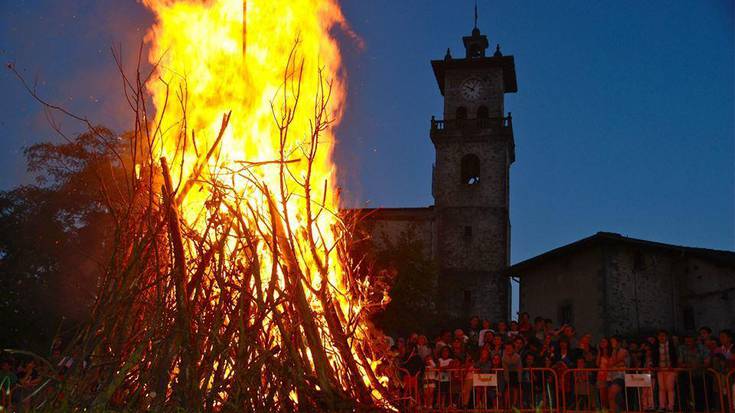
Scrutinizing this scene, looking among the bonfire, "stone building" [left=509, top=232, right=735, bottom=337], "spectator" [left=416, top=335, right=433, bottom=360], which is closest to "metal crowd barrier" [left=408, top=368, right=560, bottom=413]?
"spectator" [left=416, top=335, right=433, bottom=360]

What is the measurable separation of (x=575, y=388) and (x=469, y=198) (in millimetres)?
31867

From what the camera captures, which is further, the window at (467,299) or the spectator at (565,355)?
the window at (467,299)

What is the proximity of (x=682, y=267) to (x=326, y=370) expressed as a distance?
24196 mm

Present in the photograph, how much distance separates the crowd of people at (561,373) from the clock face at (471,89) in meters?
33.5

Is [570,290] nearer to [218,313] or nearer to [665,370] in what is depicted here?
[665,370]

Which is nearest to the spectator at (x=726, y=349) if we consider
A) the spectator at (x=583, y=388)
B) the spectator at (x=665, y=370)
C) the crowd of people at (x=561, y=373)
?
the crowd of people at (x=561, y=373)

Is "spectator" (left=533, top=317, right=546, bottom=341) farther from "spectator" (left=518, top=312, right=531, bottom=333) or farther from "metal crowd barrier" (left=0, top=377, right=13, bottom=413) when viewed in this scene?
"metal crowd barrier" (left=0, top=377, right=13, bottom=413)

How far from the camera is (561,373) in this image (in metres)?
10.6

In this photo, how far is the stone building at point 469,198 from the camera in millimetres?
39409

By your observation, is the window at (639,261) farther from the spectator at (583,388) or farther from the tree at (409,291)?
the spectator at (583,388)

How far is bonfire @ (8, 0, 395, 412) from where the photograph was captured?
5.53 m

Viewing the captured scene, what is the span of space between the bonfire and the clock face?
3718 centimetres

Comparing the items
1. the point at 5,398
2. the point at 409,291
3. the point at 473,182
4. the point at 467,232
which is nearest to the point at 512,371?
the point at 5,398

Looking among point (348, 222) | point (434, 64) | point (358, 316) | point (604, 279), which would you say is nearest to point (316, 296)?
point (358, 316)
